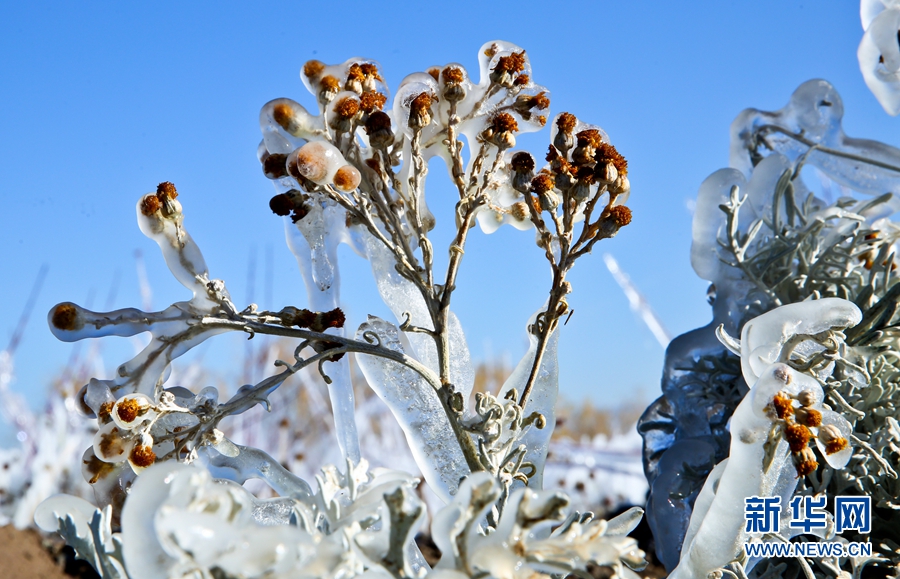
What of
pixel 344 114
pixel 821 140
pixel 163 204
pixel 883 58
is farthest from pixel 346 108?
pixel 821 140

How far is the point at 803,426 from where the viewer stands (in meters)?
0.82

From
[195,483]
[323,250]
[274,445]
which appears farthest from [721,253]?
[274,445]

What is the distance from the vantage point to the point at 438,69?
96 centimetres

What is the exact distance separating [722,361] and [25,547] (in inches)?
85.3

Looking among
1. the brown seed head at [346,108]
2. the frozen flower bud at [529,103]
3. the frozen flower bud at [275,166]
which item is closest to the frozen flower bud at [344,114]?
the brown seed head at [346,108]

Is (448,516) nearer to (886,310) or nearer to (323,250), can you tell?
(323,250)

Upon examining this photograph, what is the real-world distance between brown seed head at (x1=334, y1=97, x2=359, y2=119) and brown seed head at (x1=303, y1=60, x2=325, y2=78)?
8 centimetres

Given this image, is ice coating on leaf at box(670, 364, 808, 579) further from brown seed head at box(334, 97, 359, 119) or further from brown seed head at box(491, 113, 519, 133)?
brown seed head at box(334, 97, 359, 119)

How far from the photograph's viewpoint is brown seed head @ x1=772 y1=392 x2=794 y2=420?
32.6 inches

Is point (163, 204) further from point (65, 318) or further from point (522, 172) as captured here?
point (522, 172)

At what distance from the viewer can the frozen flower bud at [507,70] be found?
941mm

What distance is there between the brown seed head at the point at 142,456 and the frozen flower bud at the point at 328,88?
44cm

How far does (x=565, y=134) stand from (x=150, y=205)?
478 mm

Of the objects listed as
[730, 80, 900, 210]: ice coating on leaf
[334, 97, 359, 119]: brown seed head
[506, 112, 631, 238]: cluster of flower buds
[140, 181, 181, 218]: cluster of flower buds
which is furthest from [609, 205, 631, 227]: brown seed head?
[730, 80, 900, 210]: ice coating on leaf
